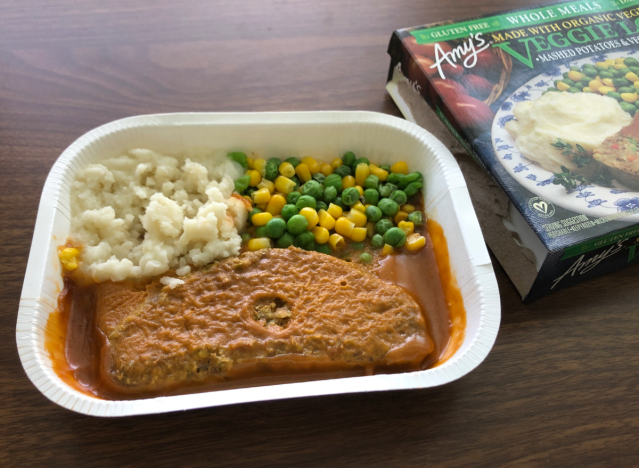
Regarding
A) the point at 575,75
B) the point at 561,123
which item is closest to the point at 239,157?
the point at 561,123

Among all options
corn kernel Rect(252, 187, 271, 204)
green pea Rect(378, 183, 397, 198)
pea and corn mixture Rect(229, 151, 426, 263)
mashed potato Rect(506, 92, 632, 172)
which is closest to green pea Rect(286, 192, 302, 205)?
pea and corn mixture Rect(229, 151, 426, 263)

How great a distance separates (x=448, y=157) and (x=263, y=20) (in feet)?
5.78

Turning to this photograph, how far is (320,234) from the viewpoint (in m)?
2.34

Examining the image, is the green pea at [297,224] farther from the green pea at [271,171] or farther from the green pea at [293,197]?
the green pea at [271,171]

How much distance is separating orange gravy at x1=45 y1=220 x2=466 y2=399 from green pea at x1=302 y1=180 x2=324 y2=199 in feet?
1.54

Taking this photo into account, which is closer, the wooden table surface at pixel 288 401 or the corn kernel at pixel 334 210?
the wooden table surface at pixel 288 401

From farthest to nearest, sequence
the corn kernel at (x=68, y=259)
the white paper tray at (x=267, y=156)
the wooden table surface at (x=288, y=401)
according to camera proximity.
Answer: the corn kernel at (x=68, y=259) < the wooden table surface at (x=288, y=401) < the white paper tray at (x=267, y=156)

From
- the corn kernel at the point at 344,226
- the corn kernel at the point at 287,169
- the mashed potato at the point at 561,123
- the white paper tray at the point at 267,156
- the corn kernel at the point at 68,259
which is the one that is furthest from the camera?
the corn kernel at the point at 287,169

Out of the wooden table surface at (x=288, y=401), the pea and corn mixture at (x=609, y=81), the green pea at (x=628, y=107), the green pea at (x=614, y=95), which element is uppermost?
the pea and corn mixture at (x=609, y=81)

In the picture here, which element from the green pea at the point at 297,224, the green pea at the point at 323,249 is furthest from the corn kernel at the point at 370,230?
the green pea at the point at 297,224

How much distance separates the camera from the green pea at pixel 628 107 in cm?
238

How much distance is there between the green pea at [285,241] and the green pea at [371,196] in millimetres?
447

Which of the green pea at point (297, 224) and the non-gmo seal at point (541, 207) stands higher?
the non-gmo seal at point (541, 207)

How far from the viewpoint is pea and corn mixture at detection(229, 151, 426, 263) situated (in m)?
2.32
